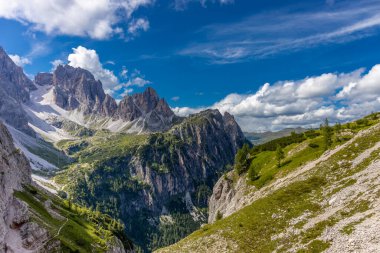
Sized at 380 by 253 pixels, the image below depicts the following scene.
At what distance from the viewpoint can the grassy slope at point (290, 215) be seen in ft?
152

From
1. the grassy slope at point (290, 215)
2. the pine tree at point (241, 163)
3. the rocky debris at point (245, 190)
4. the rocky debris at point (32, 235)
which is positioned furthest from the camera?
the pine tree at point (241, 163)

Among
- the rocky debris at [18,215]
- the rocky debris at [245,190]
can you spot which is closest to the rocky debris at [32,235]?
the rocky debris at [18,215]

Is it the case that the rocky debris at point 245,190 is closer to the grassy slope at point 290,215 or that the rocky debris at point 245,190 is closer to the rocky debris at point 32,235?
the grassy slope at point 290,215

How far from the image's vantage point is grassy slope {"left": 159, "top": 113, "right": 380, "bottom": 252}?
46.4m

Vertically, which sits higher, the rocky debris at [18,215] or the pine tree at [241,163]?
the rocky debris at [18,215]

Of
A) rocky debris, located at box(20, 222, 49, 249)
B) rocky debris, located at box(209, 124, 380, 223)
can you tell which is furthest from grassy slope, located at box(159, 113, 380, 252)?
rocky debris, located at box(20, 222, 49, 249)

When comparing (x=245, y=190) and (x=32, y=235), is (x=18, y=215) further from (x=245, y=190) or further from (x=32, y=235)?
(x=245, y=190)

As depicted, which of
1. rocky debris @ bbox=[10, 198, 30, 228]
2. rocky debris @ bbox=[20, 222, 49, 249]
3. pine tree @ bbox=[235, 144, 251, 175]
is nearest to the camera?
rocky debris @ bbox=[20, 222, 49, 249]

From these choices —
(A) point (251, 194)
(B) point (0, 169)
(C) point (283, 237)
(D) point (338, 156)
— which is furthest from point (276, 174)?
(B) point (0, 169)

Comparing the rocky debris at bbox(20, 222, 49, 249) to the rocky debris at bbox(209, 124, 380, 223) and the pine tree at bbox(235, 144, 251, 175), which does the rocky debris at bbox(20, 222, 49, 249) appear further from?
the pine tree at bbox(235, 144, 251, 175)

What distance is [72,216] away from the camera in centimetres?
12838

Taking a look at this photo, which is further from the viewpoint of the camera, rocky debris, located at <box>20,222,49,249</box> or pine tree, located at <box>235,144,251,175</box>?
pine tree, located at <box>235,144,251,175</box>

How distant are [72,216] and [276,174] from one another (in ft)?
287

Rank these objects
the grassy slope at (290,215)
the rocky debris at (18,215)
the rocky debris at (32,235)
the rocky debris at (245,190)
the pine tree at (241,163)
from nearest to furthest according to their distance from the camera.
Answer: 1. the grassy slope at (290,215)
2. the rocky debris at (32,235)
3. the rocky debris at (18,215)
4. the rocky debris at (245,190)
5. the pine tree at (241,163)
